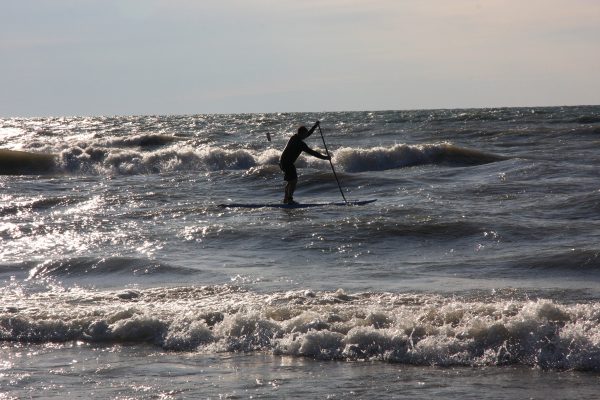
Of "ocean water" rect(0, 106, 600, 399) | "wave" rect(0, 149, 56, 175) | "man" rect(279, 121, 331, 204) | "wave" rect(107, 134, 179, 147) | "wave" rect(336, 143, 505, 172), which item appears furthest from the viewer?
"wave" rect(107, 134, 179, 147)

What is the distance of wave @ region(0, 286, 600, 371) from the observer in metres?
7.46

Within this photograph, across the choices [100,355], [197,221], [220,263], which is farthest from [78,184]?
[100,355]

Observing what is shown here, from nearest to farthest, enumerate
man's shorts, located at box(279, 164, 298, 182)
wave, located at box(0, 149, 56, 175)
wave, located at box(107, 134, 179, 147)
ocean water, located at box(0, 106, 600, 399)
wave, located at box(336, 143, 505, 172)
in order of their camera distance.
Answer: ocean water, located at box(0, 106, 600, 399), man's shorts, located at box(279, 164, 298, 182), wave, located at box(336, 143, 505, 172), wave, located at box(0, 149, 56, 175), wave, located at box(107, 134, 179, 147)

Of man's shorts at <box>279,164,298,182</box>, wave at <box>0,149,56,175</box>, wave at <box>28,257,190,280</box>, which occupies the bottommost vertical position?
wave at <box>28,257,190,280</box>

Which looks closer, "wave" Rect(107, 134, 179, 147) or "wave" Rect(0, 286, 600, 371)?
"wave" Rect(0, 286, 600, 371)

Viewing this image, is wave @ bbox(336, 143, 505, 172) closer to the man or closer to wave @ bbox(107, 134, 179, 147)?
the man

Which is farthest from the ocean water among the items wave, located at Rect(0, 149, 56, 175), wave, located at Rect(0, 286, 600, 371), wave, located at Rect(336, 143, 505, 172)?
wave, located at Rect(0, 149, 56, 175)

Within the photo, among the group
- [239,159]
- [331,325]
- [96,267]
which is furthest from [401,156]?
[331,325]

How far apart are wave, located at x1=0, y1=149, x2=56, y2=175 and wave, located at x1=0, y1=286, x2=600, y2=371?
76.5 feet

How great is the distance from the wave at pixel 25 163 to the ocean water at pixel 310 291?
11253mm

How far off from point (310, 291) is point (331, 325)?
5.28 feet

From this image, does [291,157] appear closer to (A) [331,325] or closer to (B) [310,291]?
(B) [310,291]

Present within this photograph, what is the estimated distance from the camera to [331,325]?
8320mm

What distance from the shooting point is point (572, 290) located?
31.7ft
